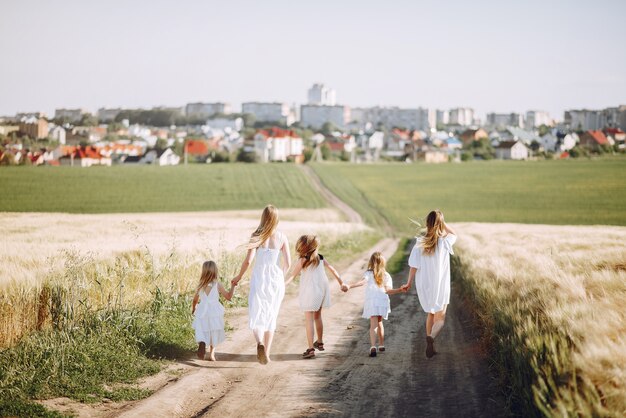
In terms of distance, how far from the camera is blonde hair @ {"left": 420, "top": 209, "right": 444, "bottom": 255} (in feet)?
39.7

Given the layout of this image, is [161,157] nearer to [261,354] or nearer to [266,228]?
[266,228]

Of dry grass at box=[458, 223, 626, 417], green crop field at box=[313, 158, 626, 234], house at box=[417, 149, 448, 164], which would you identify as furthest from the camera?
house at box=[417, 149, 448, 164]

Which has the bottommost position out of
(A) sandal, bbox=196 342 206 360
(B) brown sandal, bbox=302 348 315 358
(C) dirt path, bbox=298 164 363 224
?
(C) dirt path, bbox=298 164 363 224

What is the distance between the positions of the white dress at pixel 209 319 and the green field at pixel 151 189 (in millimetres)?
36640

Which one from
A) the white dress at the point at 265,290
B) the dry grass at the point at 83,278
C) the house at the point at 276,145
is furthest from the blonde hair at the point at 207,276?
the house at the point at 276,145

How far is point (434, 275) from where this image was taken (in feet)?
40.0

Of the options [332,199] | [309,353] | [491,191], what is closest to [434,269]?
[309,353]

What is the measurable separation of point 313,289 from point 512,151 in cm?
11629

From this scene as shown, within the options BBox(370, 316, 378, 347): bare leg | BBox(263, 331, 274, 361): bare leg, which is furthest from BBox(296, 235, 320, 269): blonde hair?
BBox(263, 331, 274, 361): bare leg

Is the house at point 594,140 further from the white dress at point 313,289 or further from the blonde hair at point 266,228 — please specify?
the blonde hair at point 266,228

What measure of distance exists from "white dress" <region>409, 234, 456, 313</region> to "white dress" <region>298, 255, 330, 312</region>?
151 cm

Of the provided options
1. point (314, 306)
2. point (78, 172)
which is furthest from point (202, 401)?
point (78, 172)

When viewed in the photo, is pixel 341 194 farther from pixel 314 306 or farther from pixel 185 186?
pixel 314 306

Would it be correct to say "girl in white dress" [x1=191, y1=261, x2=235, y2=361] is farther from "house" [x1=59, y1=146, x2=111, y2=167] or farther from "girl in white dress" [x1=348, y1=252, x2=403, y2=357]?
"house" [x1=59, y1=146, x2=111, y2=167]
